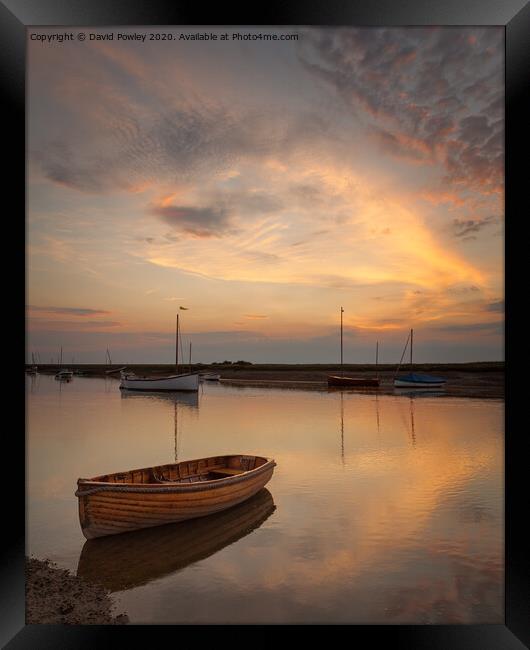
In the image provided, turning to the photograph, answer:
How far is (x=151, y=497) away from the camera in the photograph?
20.4 feet

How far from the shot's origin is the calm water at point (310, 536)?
480cm

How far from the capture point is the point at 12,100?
3783 millimetres

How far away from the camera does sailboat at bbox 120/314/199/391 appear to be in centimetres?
3044

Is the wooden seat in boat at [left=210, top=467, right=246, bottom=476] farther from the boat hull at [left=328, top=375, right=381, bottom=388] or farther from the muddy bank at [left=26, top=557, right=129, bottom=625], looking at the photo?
the boat hull at [left=328, top=375, right=381, bottom=388]

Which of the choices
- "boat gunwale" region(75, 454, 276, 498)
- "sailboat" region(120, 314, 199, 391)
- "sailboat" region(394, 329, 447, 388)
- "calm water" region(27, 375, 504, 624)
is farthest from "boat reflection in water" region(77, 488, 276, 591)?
"sailboat" region(394, 329, 447, 388)

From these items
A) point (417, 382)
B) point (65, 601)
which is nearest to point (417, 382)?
point (417, 382)

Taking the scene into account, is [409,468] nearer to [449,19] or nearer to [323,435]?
[323,435]

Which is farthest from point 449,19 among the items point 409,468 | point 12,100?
point 409,468

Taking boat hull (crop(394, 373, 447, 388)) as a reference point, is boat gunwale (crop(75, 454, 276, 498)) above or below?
above

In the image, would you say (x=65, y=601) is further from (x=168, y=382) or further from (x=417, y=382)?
(x=417, y=382)

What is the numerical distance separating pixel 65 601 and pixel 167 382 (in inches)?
1073

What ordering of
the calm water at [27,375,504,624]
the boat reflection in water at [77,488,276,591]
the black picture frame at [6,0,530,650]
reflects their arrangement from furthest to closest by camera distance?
1. the boat reflection in water at [77,488,276,591]
2. the calm water at [27,375,504,624]
3. the black picture frame at [6,0,530,650]

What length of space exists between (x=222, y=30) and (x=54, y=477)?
27.1 feet

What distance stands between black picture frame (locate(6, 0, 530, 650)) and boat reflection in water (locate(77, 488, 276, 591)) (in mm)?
1577
